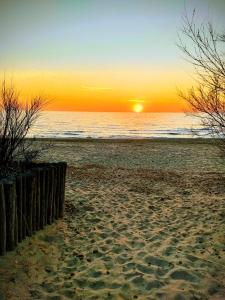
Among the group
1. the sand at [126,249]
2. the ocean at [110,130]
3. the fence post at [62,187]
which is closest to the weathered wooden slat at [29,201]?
the sand at [126,249]

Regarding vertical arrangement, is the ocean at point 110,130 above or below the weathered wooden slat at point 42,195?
above

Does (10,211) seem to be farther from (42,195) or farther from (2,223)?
(42,195)

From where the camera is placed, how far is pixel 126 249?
20.5 ft

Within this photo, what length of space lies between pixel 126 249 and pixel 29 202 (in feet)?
6.74

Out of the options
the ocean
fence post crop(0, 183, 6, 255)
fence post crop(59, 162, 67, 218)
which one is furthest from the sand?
the ocean

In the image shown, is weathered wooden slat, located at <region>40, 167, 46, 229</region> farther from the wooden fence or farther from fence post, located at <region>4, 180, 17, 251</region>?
fence post, located at <region>4, 180, 17, 251</region>

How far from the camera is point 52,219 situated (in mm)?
7316

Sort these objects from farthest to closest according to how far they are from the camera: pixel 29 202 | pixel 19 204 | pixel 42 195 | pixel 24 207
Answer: pixel 42 195, pixel 29 202, pixel 24 207, pixel 19 204

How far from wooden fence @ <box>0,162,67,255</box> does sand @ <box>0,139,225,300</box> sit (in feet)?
0.72

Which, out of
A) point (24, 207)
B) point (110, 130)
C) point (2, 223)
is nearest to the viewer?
point (2, 223)

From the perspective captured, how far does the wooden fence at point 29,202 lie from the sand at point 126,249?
8.6 inches

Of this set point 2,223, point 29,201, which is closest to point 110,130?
point 29,201

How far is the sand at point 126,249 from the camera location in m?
4.87

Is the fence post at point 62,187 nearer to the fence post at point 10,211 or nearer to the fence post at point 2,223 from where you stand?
the fence post at point 10,211
